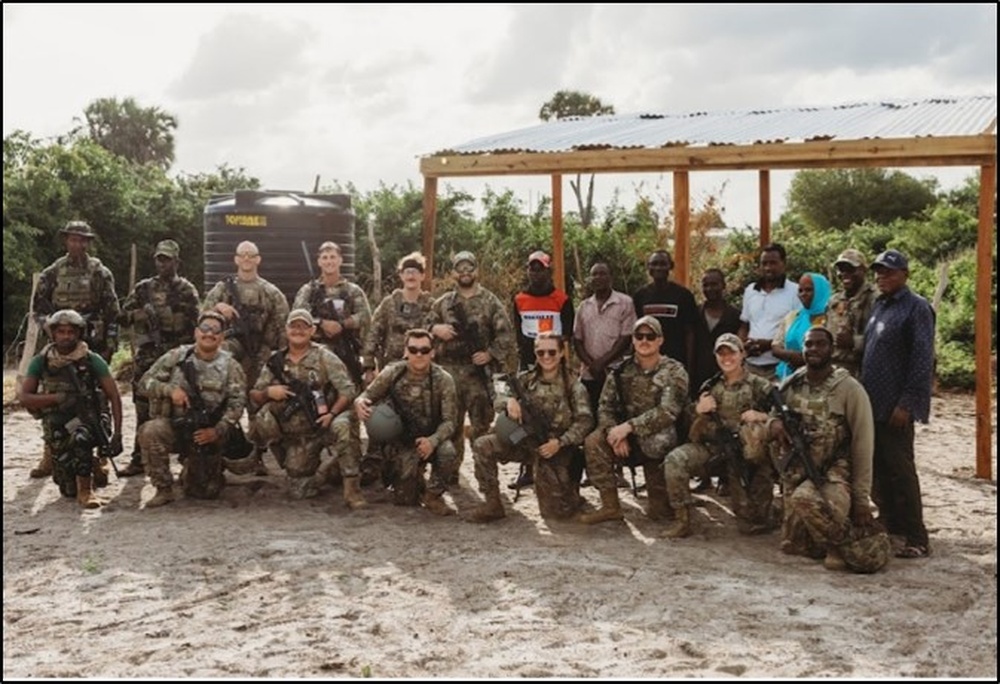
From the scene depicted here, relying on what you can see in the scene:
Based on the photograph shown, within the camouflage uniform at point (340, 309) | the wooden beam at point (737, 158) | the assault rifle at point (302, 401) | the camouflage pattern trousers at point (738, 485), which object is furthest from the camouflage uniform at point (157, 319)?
the camouflage pattern trousers at point (738, 485)

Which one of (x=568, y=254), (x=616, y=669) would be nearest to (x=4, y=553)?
(x=616, y=669)

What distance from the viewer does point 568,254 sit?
57.9 ft

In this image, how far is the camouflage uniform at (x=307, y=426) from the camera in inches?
293

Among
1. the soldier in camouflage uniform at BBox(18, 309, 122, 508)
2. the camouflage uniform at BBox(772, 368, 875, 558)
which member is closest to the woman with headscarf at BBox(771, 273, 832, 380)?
the camouflage uniform at BBox(772, 368, 875, 558)

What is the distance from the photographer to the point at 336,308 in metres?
8.32

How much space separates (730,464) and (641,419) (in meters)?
0.61

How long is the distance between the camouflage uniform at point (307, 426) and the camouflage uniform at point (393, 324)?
0.50 m

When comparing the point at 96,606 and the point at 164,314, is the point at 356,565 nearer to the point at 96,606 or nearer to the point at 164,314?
the point at 96,606

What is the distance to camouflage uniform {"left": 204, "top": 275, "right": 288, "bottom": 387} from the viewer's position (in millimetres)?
8445

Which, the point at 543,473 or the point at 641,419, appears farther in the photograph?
the point at 543,473

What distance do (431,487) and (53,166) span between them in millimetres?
13470

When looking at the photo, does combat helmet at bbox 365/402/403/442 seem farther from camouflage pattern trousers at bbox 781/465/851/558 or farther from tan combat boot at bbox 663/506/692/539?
camouflage pattern trousers at bbox 781/465/851/558

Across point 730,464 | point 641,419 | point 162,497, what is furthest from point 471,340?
point 162,497

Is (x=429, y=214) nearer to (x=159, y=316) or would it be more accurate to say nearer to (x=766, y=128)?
(x=159, y=316)
